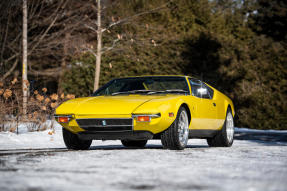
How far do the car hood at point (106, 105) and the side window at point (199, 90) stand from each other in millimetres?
1100

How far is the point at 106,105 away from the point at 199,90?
6.60 ft

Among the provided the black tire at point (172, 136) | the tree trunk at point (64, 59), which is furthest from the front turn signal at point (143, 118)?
the tree trunk at point (64, 59)

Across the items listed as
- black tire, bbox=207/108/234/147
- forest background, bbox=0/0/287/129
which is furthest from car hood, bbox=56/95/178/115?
forest background, bbox=0/0/287/129

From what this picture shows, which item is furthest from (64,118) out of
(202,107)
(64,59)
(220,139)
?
(64,59)

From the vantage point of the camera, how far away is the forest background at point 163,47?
17.5 meters

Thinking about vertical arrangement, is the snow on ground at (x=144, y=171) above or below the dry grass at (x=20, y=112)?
below

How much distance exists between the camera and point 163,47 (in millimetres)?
19703

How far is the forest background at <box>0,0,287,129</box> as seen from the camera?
688 inches

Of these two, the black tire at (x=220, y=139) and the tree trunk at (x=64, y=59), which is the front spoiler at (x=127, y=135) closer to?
the black tire at (x=220, y=139)

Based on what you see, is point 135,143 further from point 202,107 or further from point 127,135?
point 127,135

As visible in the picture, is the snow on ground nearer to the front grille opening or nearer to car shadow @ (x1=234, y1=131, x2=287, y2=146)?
the front grille opening

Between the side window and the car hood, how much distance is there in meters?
1.10

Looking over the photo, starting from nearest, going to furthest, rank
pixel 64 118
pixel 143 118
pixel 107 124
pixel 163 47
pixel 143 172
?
pixel 143 172 < pixel 143 118 < pixel 107 124 < pixel 64 118 < pixel 163 47

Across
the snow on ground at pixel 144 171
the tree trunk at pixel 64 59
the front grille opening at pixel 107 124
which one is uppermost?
the tree trunk at pixel 64 59
